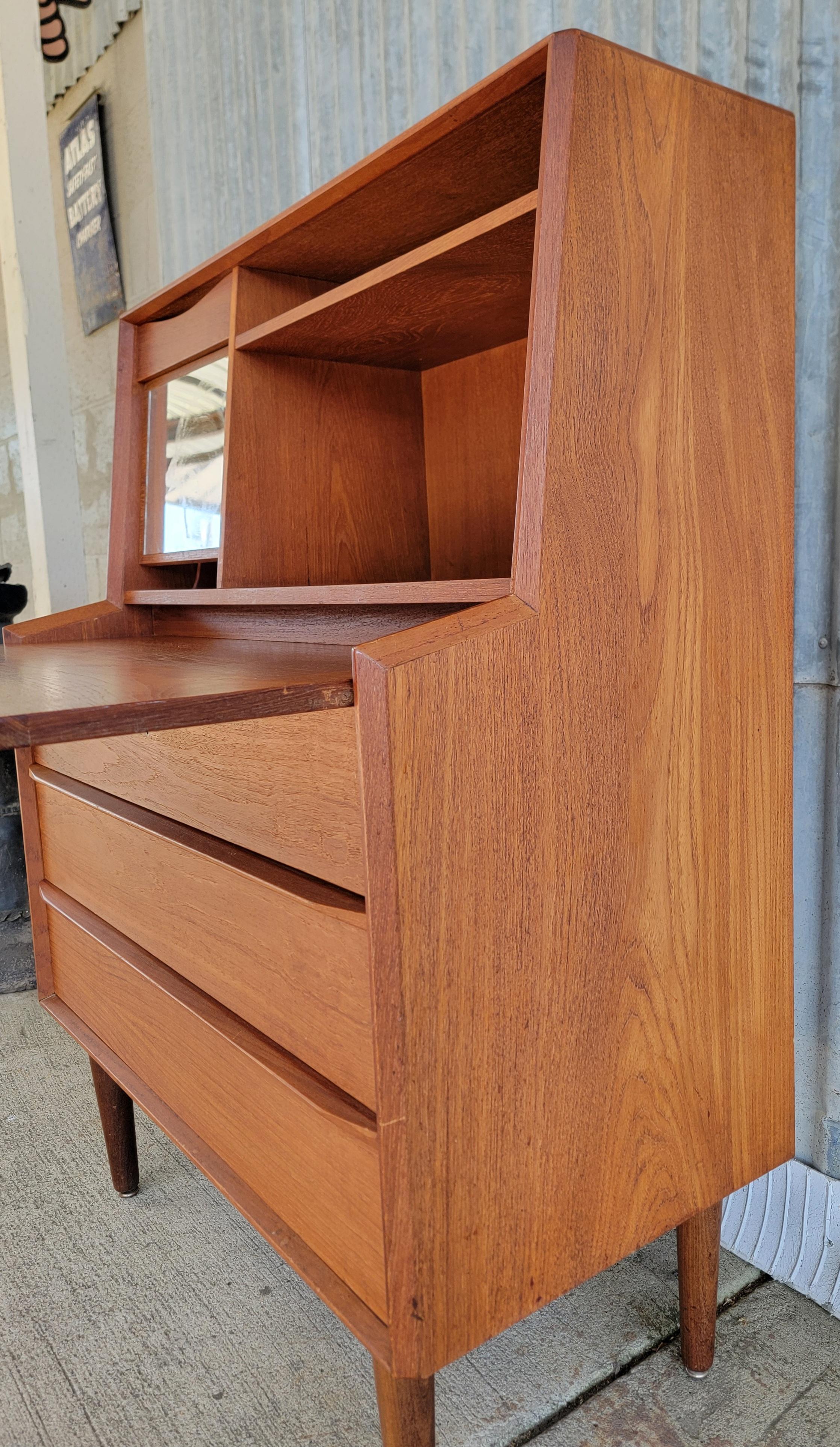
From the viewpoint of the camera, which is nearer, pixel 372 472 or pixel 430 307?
pixel 430 307

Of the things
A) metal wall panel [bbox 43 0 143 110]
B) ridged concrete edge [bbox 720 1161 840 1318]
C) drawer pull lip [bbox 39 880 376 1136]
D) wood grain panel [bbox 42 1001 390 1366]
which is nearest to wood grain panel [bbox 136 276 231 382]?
drawer pull lip [bbox 39 880 376 1136]

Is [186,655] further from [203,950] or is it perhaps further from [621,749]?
[621,749]

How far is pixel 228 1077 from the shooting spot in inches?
44.1

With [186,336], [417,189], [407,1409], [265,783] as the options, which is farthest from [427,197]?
[407,1409]

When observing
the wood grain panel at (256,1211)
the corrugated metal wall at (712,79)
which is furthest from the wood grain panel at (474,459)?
the wood grain panel at (256,1211)

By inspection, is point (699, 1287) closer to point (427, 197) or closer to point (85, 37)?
point (427, 197)

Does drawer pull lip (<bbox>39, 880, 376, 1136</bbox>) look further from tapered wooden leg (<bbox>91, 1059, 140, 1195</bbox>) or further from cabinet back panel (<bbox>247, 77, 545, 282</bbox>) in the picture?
cabinet back panel (<bbox>247, 77, 545, 282</bbox>)

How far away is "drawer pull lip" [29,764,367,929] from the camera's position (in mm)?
933

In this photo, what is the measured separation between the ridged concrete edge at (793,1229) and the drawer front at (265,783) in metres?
0.81

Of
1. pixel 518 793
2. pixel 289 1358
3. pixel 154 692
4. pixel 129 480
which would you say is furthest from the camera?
pixel 129 480

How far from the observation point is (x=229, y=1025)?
111 cm

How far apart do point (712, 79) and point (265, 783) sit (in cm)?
107

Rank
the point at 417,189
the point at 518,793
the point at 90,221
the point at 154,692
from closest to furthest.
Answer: the point at 154,692 → the point at 518,793 → the point at 417,189 → the point at 90,221

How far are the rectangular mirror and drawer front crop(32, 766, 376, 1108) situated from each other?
44 centimetres
